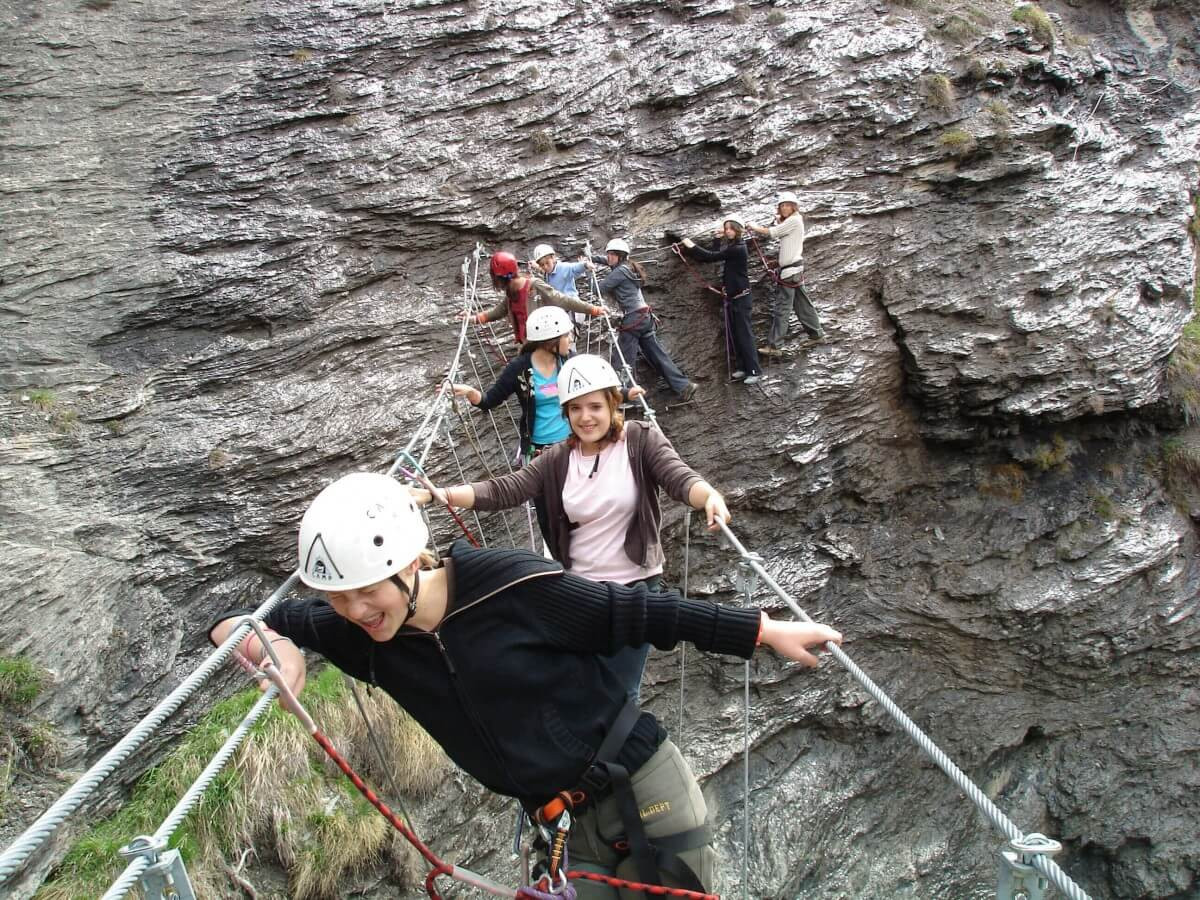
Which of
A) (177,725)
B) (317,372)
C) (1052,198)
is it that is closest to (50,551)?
(177,725)

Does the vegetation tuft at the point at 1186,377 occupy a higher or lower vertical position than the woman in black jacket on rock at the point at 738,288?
lower

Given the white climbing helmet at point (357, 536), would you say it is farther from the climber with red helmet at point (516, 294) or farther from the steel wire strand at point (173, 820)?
the climber with red helmet at point (516, 294)

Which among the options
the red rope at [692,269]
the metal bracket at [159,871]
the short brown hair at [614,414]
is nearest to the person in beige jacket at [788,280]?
the red rope at [692,269]

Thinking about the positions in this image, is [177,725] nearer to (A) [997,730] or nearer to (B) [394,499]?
(B) [394,499]

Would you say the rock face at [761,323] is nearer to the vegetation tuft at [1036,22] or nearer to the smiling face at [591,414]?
the vegetation tuft at [1036,22]

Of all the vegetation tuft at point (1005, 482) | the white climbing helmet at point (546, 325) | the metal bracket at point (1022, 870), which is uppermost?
the metal bracket at point (1022, 870)

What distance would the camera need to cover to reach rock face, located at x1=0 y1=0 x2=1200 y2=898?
7859mm

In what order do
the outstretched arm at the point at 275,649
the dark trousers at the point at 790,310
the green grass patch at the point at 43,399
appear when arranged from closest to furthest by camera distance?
the outstretched arm at the point at 275,649
the green grass patch at the point at 43,399
the dark trousers at the point at 790,310

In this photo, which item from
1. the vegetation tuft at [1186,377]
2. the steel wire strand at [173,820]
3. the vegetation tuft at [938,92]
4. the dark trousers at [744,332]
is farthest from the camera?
the vegetation tuft at [938,92]

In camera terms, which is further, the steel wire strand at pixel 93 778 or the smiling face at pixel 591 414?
the smiling face at pixel 591 414

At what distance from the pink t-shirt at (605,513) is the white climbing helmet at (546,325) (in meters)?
2.19

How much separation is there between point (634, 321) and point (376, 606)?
25.2 ft

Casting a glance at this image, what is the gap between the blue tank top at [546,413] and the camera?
19.7 ft

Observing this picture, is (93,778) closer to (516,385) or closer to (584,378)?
(584,378)
